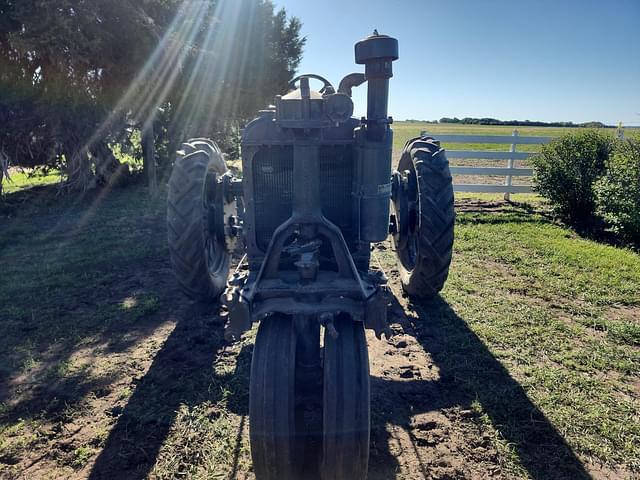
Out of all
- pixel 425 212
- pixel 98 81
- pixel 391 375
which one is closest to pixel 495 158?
pixel 425 212

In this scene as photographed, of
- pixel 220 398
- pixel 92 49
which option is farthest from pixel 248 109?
pixel 220 398

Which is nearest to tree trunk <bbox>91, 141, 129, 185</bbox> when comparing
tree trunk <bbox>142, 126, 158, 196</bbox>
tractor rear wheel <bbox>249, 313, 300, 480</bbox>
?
tree trunk <bbox>142, 126, 158, 196</bbox>

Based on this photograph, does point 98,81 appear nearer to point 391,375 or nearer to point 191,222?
point 191,222

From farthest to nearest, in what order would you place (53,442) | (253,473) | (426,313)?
1. (426,313)
2. (53,442)
3. (253,473)

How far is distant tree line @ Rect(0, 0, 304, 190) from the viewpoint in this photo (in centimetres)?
863

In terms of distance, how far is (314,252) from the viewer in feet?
9.10

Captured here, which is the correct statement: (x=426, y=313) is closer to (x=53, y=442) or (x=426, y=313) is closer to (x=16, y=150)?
(x=53, y=442)

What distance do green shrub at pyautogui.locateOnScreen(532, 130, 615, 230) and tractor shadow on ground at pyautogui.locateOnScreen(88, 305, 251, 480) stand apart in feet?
21.8

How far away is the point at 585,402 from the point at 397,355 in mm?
1420

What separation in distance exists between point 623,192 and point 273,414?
22.6 feet

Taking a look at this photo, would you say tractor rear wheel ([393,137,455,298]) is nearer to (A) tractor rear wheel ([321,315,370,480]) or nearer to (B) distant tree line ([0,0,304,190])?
(A) tractor rear wheel ([321,315,370,480])

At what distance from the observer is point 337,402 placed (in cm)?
233

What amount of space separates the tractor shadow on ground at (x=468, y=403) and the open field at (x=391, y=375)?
1 cm

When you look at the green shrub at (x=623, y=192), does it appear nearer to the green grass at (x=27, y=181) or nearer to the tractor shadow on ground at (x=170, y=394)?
the tractor shadow on ground at (x=170, y=394)
